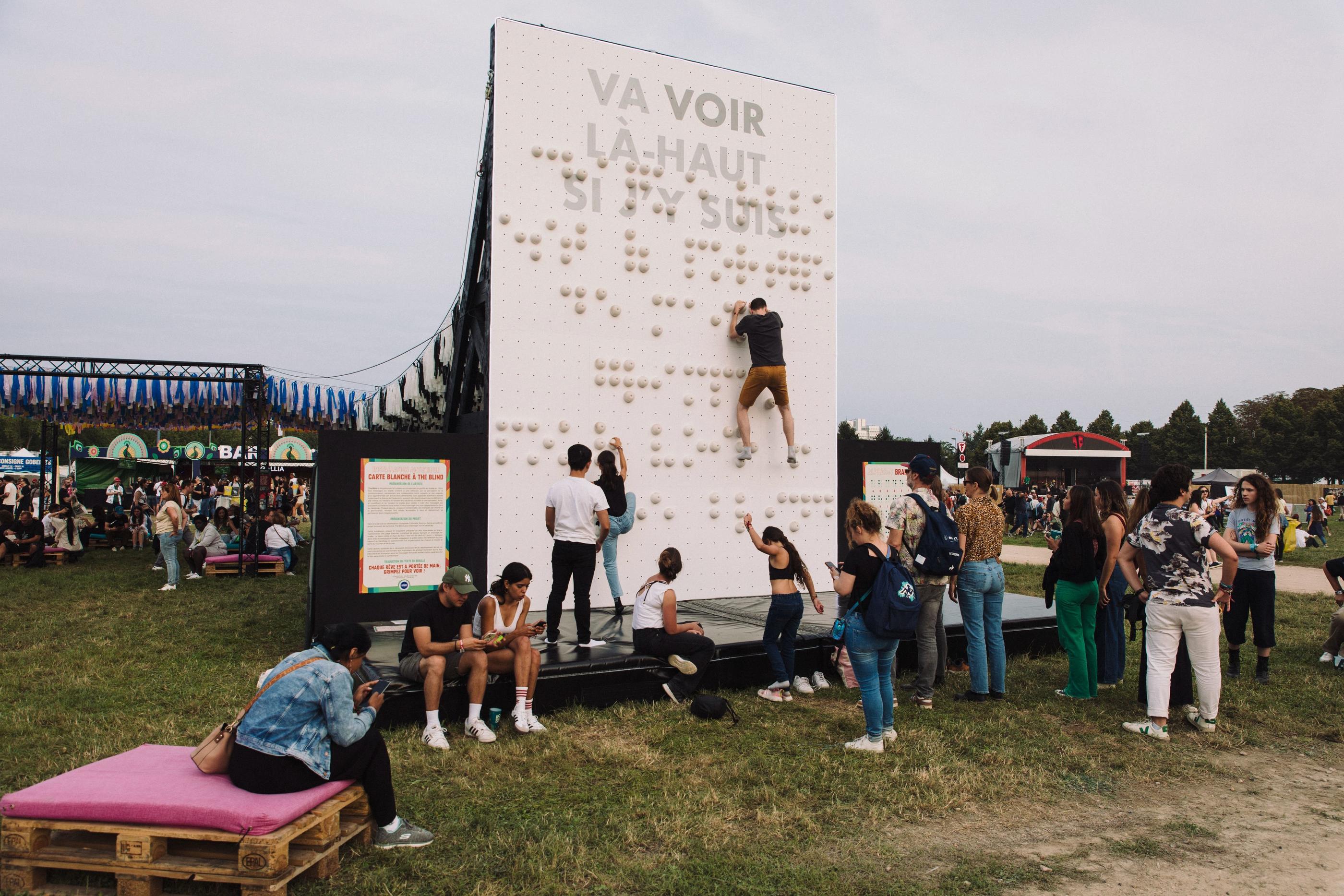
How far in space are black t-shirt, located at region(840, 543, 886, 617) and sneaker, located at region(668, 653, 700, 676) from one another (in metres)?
1.47

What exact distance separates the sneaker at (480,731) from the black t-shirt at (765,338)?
16.4 feet

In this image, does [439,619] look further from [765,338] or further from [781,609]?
[765,338]

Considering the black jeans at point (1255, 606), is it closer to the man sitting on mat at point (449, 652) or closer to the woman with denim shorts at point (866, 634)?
the woman with denim shorts at point (866, 634)

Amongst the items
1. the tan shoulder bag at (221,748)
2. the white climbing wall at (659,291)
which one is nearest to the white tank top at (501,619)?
the tan shoulder bag at (221,748)

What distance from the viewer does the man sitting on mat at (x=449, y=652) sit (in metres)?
5.40

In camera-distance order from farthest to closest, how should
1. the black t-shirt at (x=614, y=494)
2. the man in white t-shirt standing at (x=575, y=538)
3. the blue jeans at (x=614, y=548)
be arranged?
the blue jeans at (x=614, y=548)
the black t-shirt at (x=614, y=494)
the man in white t-shirt standing at (x=575, y=538)

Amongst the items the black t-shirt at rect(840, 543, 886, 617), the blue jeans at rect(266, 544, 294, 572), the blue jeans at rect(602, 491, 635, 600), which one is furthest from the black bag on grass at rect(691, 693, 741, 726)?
the blue jeans at rect(266, 544, 294, 572)

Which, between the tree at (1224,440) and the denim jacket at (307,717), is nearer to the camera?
the denim jacket at (307,717)

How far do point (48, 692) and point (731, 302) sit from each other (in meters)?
7.13

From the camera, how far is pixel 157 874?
3.24 m

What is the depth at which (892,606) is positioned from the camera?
16.6 ft

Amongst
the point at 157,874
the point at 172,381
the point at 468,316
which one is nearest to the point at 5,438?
the point at 172,381

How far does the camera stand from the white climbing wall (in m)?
8.41

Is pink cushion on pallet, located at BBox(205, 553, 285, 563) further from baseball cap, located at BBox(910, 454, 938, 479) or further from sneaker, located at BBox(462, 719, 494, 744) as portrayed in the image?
baseball cap, located at BBox(910, 454, 938, 479)
